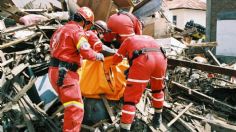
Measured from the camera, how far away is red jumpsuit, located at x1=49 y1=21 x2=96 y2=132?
4.95 m

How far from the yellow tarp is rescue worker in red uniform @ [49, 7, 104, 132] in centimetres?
52

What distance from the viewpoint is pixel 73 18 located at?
5.32m

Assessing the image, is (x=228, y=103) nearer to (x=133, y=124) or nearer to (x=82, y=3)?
(x=133, y=124)

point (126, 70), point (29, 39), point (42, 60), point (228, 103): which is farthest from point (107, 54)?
point (228, 103)

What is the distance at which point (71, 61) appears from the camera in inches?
203

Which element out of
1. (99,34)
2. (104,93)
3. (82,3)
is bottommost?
(104,93)

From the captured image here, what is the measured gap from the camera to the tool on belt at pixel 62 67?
5.06m

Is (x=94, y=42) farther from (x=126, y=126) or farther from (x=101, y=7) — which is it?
(x=101, y=7)

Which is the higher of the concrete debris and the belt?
the belt

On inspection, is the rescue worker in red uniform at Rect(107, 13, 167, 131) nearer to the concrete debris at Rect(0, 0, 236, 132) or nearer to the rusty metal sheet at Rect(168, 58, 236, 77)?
the concrete debris at Rect(0, 0, 236, 132)

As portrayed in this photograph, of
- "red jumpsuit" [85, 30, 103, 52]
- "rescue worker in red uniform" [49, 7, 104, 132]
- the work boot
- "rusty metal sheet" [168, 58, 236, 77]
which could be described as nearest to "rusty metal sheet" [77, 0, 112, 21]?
"rusty metal sheet" [168, 58, 236, 77]

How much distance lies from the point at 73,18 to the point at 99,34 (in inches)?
63.0

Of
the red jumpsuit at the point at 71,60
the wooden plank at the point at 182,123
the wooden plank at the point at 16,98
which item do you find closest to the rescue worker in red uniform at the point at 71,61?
the red jumpsuit at the point at 71,60

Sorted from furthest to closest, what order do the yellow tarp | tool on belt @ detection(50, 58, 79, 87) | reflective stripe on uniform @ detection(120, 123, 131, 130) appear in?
1. the yellow tarp
2. reflective stripe on uniform @ detection(120, 123, 131, 130)
3. tool on belt @ detection(50, 58, 79, 87)
